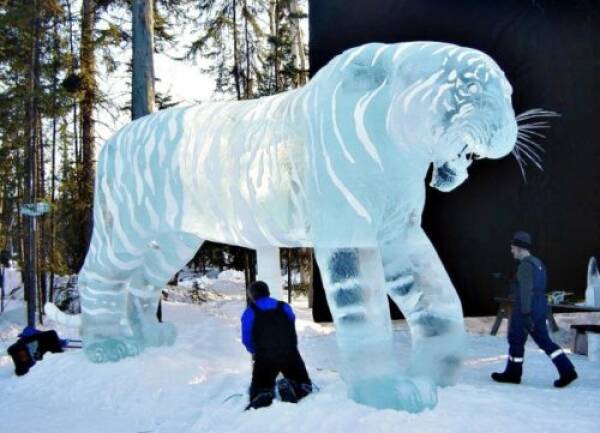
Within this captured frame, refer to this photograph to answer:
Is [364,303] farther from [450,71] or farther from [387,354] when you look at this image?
[450,71]

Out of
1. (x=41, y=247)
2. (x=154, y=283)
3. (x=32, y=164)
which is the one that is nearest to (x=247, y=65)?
(x=32, y=164)

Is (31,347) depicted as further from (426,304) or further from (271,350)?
(426,304)

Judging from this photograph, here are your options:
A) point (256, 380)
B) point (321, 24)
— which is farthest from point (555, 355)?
point (321, 24)

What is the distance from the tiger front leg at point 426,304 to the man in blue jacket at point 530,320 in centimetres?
113

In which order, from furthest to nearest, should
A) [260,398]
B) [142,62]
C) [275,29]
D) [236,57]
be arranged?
[275,29]
[236,57]
[142,62]
[260,398]

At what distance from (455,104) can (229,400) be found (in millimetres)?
2147

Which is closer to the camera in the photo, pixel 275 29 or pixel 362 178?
pixel 362 178

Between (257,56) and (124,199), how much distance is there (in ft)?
23.2

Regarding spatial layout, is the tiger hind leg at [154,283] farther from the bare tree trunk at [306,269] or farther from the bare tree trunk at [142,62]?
the bare tree trunk at [306,269]

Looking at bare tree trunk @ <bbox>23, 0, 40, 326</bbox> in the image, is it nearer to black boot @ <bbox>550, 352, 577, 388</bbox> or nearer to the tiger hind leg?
the tiger hind leg

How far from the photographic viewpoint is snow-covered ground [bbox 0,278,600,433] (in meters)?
3.12

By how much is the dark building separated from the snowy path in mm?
1809

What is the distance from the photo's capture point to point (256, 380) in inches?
149

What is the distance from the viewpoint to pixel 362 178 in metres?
3.37
